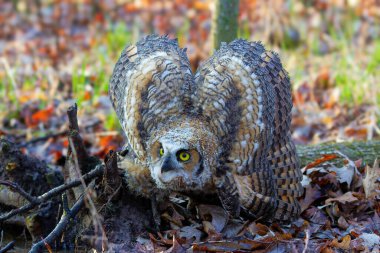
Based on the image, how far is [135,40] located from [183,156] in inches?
238

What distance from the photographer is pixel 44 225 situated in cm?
471

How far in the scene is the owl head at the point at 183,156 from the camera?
3.81 m

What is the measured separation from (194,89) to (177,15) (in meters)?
8.11

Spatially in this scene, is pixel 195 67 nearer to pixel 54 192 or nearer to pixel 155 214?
pixel 155 214

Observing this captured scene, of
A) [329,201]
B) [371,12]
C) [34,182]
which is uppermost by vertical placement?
[371,12]

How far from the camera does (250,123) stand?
163 inches

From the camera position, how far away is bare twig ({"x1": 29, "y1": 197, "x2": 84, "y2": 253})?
391 cm

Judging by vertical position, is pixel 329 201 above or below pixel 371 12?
below

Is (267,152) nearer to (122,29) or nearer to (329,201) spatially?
(329,201)

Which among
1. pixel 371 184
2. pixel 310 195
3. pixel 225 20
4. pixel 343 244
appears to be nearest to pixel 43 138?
pixel 225 20

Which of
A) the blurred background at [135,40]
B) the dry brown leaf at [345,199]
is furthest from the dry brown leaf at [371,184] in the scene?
the blurred background at [135,40]

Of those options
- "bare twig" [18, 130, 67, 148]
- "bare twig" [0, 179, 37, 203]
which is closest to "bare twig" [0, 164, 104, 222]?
"bare twig" [0, 179, 37, 203]

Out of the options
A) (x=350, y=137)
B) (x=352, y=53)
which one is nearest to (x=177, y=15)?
(x=352, y=53)

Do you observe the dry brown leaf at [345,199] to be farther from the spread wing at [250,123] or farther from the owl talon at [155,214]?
the owl talon at [155,214]
